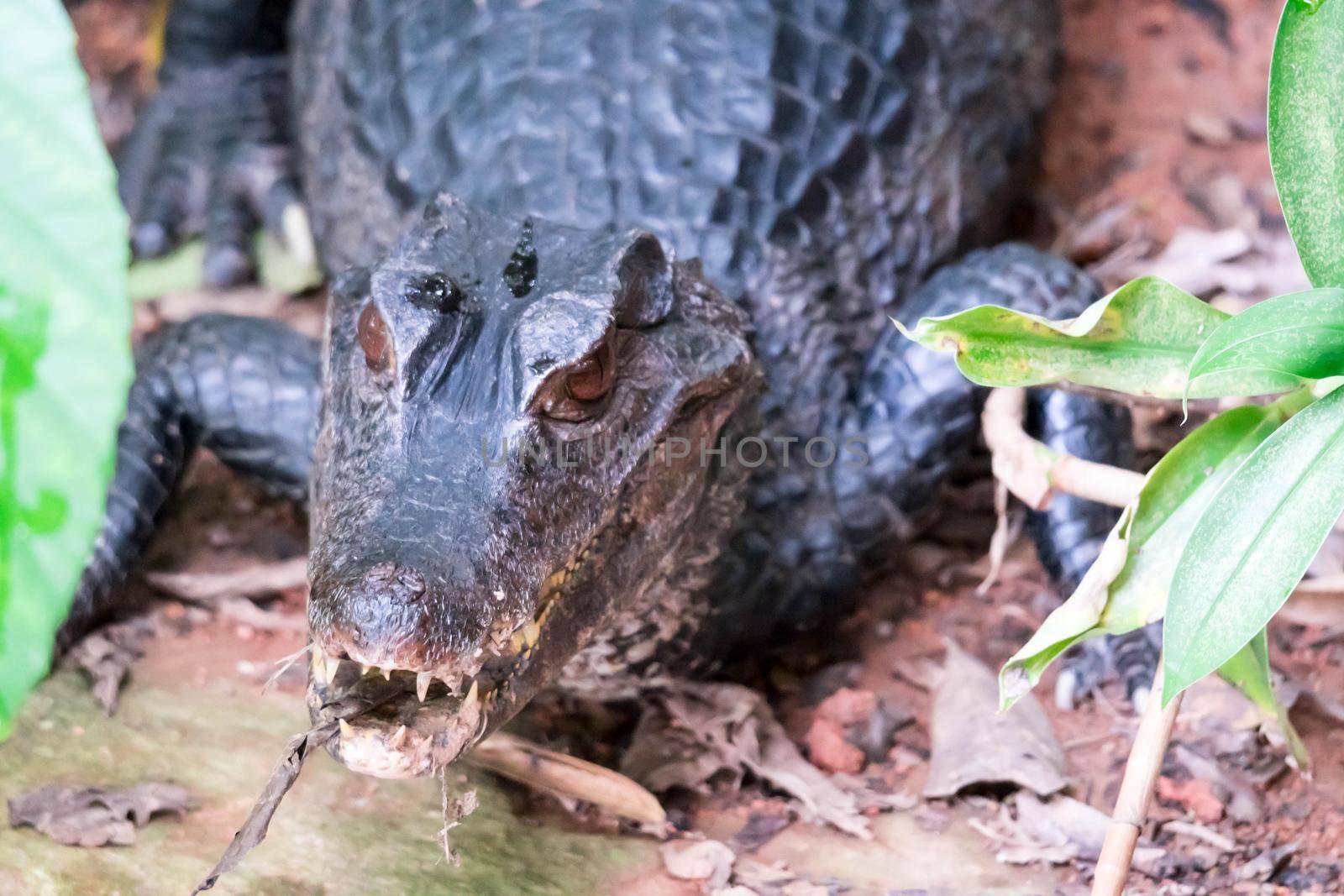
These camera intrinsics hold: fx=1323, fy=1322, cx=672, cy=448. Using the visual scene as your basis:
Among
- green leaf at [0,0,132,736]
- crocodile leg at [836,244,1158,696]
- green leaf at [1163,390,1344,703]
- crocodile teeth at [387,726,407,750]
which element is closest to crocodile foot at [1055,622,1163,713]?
crocodile leg at [836,244,1158,696]

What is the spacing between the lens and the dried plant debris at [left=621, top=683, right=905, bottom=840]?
2410 mm

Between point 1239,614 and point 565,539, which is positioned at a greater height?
point 1239,614

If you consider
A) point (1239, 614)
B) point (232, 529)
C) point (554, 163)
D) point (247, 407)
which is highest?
point (554, 163)

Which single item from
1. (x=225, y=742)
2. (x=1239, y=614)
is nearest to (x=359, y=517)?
(x=225, y=742)

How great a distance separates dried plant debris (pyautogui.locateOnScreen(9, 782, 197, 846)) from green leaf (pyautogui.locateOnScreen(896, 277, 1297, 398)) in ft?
4.60

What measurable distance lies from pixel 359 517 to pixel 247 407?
1.34 m

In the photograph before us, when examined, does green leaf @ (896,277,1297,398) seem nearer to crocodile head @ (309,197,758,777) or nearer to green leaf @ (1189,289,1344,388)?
green leaf @ (1189,289,1344,388)

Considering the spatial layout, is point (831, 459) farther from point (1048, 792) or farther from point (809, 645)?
point (1048, 792)

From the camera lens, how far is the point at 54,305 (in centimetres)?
71

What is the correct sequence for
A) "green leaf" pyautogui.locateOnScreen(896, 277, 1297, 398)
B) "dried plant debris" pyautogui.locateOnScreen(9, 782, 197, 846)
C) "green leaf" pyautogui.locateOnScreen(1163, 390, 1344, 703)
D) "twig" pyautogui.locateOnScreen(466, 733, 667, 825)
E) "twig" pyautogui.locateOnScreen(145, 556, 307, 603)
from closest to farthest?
1. "green leaf" pyautogui.locateOnScreen(1163, 390, 1344, 703)
2. "green leaf" pyautogui.locateOnScreen(896, 277, 1297, 398)
3. "dried plant debris" pyautogui.locateOnScreen(9, 782, 197, 846)
4. "twig" pyautogui.locateOnScreen(466, 733, 667, 825)
5. "twig" pyautogui.locateOnScreen(145, 556, 307, 603)

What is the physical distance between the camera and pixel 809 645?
3.04m

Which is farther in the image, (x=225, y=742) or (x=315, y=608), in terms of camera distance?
(x=225, y=742)

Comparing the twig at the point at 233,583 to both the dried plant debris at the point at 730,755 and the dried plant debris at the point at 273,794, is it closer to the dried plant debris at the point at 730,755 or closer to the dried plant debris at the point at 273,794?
the dried plant debris at the point at 730,755

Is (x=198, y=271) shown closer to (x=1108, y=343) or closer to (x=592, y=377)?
(x=592, y=377)
